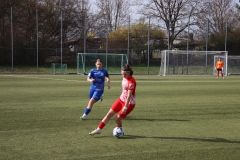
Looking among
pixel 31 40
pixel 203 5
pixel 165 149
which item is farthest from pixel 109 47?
pixel 165 149

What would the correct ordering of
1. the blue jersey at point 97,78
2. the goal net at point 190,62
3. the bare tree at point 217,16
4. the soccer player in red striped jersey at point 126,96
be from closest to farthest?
the soccer player in red striped jersey at point 126,96, the blue jersey at point 97,78, the goal net at point 190,62, the bare tree at point 217,16

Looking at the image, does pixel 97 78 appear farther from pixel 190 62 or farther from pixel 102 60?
pixel 190 62

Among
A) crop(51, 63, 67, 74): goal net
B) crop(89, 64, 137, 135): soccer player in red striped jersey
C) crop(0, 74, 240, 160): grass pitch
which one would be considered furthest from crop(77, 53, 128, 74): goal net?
crop(89, 64, 137, 135): soccer player in red striped jersey

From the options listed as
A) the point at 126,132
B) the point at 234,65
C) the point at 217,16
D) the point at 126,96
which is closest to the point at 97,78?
the point at 126,132

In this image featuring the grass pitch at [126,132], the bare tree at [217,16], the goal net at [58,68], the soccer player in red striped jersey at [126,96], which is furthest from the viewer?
the bare tree at [217,16]

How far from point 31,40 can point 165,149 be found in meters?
36.1

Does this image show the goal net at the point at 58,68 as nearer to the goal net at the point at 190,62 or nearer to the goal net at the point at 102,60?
the goal net at the point at 102,60

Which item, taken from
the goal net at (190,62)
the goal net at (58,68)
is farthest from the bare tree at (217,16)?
the goal net at (58,68)

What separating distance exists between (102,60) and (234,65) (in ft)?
53.7

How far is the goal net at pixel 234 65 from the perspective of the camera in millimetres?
39031

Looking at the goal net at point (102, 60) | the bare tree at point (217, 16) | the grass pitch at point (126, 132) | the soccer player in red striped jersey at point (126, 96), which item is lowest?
the grass pitch at point (126, 132)

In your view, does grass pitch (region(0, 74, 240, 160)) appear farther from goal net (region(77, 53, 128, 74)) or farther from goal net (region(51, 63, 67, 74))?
goal net (region(77, 53, 128, 74))

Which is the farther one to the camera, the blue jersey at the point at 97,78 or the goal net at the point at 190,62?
the goal net at the point at 190,62

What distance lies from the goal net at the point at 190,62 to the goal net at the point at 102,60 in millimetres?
4914
